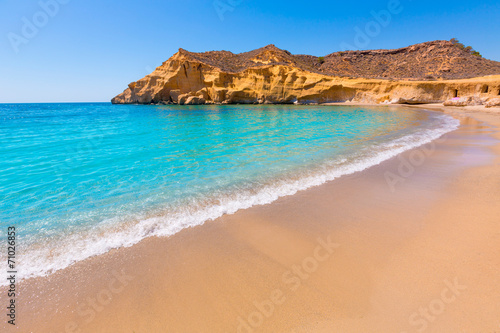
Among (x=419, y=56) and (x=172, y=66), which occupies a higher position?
(x=419, y=56)

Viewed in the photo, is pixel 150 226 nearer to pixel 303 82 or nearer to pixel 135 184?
pixel 135 184

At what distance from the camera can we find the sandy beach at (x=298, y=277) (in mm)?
1991

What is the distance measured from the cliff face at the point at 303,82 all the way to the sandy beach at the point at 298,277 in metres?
44.9

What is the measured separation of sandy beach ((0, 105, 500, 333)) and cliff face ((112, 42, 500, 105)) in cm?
4490

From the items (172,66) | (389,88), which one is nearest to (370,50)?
(389,88)

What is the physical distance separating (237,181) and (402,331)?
411 centimetres

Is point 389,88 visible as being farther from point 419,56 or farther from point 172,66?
point 172,66

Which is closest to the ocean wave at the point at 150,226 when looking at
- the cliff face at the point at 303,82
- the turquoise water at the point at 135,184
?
the turquoise water at the point at 135,184

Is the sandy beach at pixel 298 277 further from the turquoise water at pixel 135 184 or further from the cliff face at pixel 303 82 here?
the cliff face at pixel 303 82

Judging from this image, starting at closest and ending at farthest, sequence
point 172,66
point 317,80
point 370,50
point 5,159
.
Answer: point 5,159 < point 317,80 < point 172,66 < point 370,50

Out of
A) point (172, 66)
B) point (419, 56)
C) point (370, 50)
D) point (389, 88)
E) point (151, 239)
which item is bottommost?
point (151, 239)

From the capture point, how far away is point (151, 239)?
3.28 metres

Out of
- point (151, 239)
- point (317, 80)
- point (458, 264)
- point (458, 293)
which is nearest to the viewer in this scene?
point (458, 293)

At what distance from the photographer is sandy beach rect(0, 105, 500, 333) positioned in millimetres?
1991
